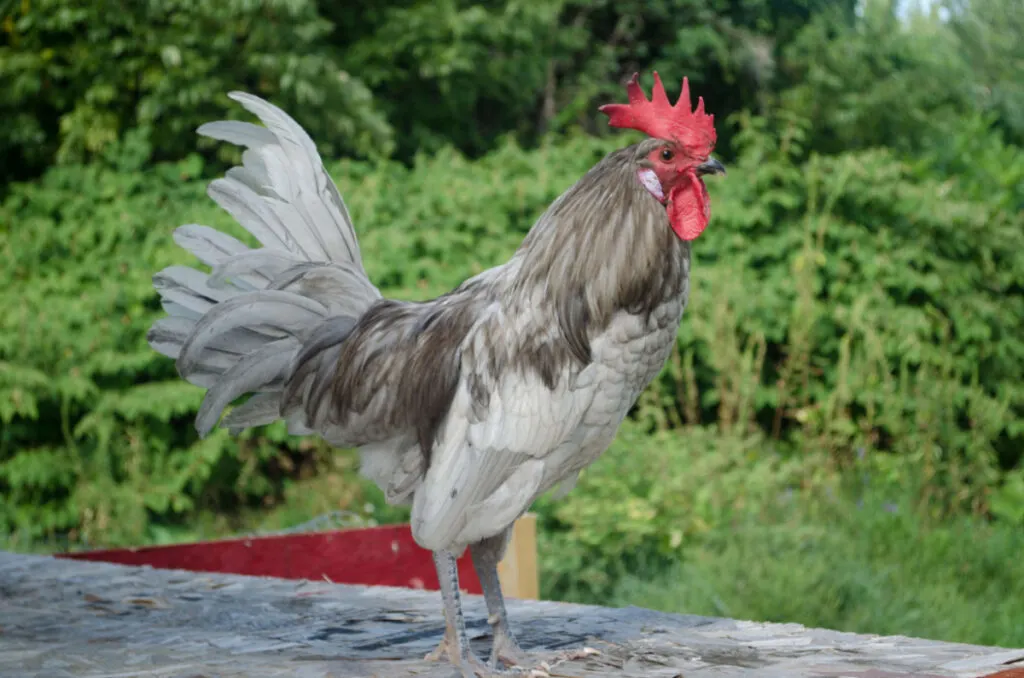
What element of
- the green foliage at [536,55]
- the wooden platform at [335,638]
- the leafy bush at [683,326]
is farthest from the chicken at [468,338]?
the green foliage at [536,55]

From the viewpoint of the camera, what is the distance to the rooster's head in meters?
2.85

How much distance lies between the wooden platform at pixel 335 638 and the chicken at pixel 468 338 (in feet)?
1.23

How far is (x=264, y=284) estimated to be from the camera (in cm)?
342

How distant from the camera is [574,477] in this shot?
315 cm

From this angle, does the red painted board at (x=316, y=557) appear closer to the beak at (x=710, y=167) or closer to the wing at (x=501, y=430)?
the wing at (x=501, y=430)

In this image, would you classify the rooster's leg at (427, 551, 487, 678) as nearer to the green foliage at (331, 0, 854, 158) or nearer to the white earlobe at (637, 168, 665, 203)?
the white earlobe at (637, 168, 665, 203)

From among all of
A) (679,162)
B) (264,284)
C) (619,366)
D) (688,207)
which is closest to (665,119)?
(679,162)

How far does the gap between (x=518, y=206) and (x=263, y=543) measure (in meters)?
3.42

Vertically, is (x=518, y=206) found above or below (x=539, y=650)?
above

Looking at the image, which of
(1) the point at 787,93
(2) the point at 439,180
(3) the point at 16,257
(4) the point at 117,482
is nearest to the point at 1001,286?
(2) the point at 439,180

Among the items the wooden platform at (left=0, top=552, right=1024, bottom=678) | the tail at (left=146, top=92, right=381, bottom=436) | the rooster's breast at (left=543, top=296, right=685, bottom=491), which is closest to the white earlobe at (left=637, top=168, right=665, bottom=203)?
the rooster's breast at (left=543, top=296, right=685, bottom=491)

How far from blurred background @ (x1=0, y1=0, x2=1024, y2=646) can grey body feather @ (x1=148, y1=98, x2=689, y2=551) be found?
7.73 ft

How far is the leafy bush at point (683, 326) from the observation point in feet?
22.7

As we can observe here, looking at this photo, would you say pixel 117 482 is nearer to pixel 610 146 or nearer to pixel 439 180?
pixel 439 180
